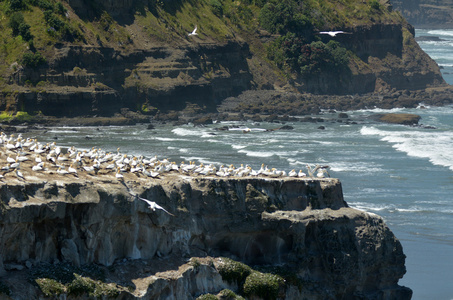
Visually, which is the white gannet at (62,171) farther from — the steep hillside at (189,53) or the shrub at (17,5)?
the shrub at (17,5)

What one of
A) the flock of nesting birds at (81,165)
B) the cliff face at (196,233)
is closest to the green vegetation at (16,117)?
the flock of nesting birds at (81,165)

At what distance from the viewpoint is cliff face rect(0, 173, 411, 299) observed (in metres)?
33.6

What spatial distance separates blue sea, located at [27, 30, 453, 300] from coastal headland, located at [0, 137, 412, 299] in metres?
6.23

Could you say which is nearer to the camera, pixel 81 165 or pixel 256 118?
pixel 81 165

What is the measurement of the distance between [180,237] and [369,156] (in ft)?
160

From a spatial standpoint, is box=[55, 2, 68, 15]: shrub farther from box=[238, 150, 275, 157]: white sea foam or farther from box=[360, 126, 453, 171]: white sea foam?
box=[360, 126, 453, 171]: white sea foam

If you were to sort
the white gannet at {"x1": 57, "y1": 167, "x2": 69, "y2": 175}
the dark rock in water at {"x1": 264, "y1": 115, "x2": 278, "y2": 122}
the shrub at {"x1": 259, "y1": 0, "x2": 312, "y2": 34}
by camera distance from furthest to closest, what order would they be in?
1. the shrub at {"x1": 259, "y1": 0, "x2": 312, "y2": 34}
2. the dark rock in water at {"x1": 264, "y1": 115, "x2": 278, "y2": 122}
3. the white gannet at {"x1": 57, "y1": 167, "x2": 69, "y2": 175}

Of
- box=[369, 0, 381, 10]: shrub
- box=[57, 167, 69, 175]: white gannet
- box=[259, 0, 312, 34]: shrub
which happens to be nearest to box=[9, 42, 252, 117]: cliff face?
box=[259, 0, 312, 34]: shrub

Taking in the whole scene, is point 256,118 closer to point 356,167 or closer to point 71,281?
point 356,167

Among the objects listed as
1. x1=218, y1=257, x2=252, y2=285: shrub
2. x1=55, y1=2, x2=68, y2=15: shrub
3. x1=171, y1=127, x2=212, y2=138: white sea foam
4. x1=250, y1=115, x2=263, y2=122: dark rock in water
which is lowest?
x1=171, y1=127, x2=212, y2=138: white sea foam

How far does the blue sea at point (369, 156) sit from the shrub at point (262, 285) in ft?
30.6

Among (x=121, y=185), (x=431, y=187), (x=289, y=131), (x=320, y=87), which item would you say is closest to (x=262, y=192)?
(x=121, y=185)

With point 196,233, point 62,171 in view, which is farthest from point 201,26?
point 62,171

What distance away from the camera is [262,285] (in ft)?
125
